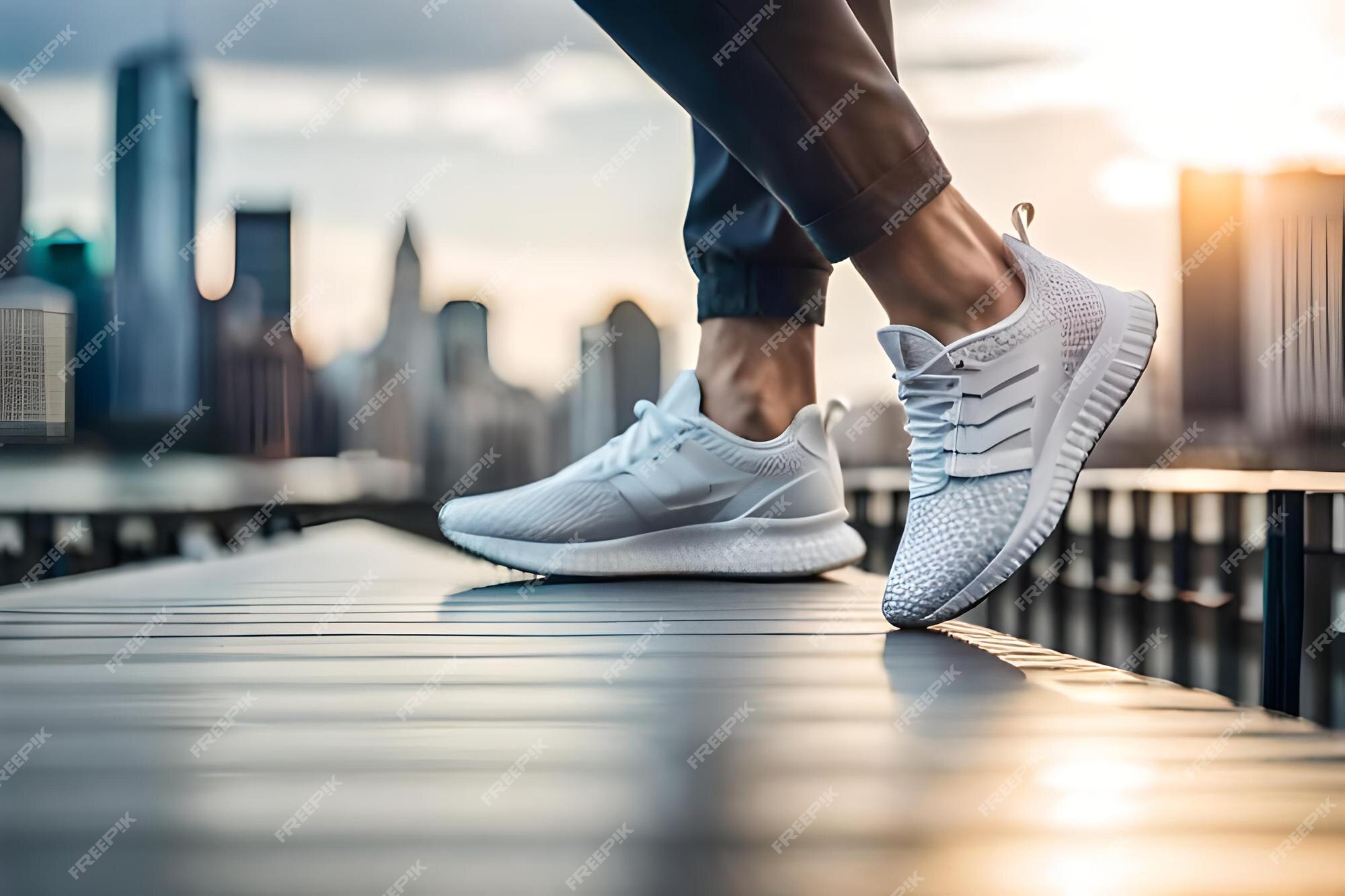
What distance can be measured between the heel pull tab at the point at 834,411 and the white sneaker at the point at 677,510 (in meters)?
0.02

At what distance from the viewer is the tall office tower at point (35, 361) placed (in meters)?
19.5

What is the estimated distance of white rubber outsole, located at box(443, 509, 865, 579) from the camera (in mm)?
1029

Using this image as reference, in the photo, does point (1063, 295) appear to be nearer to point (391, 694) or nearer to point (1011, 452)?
point (1011, 452)

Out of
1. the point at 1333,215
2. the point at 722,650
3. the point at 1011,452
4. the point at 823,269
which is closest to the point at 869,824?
the point at 722,650

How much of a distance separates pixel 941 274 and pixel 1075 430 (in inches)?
5.6

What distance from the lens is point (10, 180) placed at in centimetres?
2641

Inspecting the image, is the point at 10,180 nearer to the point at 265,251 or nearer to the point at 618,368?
the point at 265,251

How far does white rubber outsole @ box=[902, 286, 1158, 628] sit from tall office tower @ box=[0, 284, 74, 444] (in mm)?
21037

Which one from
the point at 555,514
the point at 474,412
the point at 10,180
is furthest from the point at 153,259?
the point at 555,514

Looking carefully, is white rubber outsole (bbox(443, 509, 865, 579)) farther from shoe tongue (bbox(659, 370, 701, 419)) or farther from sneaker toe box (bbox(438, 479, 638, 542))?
shoe tongue (bbox(659, 370, 701, 419))

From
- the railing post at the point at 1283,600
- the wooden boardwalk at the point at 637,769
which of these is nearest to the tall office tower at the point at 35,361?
the wooden boardwalk at the point at 637,769

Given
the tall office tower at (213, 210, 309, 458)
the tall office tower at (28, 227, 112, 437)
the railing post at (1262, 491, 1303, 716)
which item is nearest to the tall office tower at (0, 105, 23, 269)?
the tall office tower at (28, 227, 112, 437)

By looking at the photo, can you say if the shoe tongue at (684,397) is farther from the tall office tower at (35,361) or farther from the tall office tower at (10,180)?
the tall office tower at (10,180)

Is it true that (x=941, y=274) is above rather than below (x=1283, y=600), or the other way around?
above
